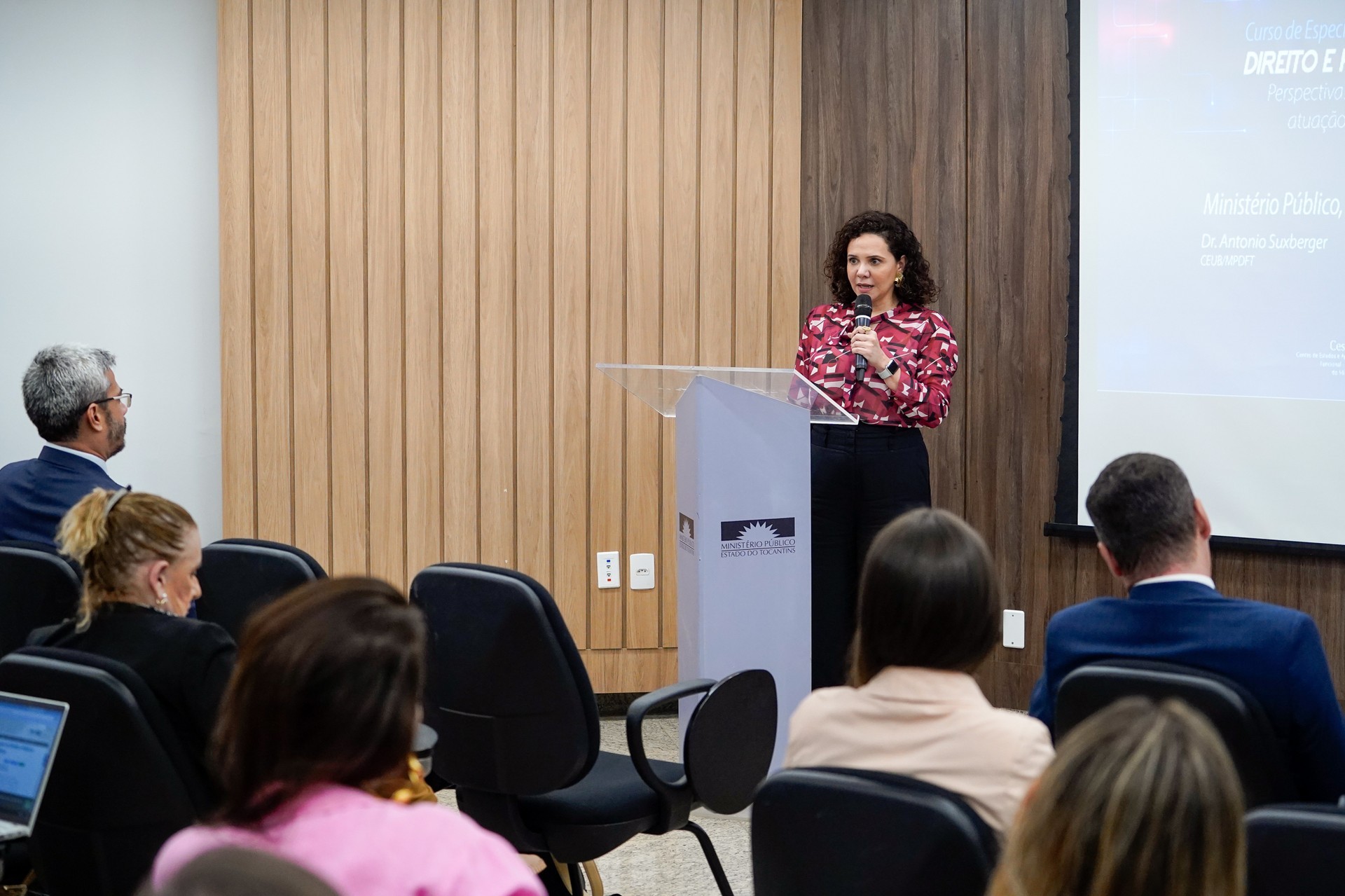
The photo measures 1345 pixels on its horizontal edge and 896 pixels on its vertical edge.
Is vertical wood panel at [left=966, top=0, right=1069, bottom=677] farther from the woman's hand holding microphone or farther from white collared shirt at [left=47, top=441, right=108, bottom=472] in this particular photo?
white collared shirt at [left=47, top=441, right=108, bottom=472]

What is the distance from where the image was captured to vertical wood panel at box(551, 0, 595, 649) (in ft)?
15.8

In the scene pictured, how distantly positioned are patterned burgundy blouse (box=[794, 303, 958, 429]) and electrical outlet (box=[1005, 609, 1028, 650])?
1055 mm

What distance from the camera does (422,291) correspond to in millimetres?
4801

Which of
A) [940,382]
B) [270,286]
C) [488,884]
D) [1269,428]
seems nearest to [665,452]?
[940,382]

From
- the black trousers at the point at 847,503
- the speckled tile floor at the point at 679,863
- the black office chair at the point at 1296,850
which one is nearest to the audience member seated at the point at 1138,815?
the black office chair at the point at 1296,850

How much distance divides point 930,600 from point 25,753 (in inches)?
53.3

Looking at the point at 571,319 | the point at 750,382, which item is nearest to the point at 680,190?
the point at 571,319

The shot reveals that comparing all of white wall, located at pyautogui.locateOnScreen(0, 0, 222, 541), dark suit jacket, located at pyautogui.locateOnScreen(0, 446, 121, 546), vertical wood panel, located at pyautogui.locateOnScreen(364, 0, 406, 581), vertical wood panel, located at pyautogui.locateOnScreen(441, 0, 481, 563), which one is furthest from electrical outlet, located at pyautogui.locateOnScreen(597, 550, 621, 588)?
dark suit jacket, located at pyautogui.locateOnScreen(0, 446, 121, 546)

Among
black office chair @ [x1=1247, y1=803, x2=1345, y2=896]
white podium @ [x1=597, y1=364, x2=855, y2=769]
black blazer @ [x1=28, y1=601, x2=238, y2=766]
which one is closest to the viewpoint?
black office chair @ [x1=1247, y1=803, x2=1345, y2=896]

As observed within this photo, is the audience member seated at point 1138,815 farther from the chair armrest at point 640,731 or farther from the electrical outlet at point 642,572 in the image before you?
the electrical outlet at point 642,572

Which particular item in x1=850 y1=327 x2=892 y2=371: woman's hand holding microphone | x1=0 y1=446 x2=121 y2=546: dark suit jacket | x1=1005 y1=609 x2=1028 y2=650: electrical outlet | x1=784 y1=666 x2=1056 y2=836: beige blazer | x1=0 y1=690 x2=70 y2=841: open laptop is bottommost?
x1=1005 y1=609 x2=1028 y2=650: electrical outlet

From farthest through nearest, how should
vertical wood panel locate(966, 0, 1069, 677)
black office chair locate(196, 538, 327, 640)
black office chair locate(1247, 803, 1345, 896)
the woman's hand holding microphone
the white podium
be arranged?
vertical wood panel locate(966, 0, 1069, 677)
the woman's hand holding microphone
the white podium
black office chair locate(196, 538, 327, 640)
black office chair locate(1247, 803, 1345, 896)

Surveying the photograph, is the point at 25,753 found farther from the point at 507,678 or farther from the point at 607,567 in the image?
the point at 607,567

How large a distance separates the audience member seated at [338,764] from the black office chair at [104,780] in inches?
27.7
